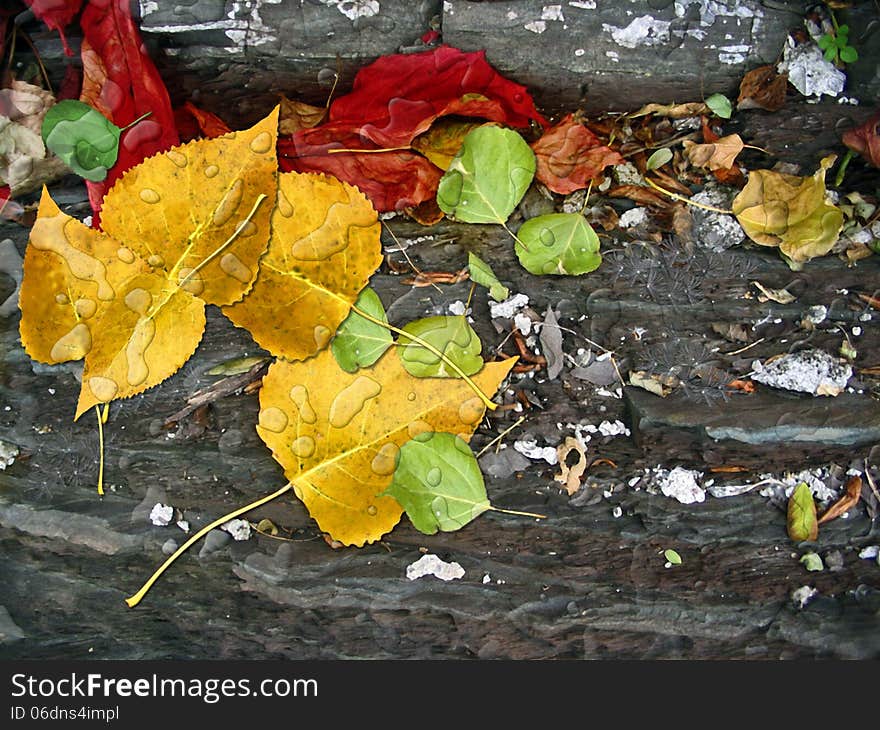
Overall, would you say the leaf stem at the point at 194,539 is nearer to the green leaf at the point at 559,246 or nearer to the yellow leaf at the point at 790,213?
→ the green leaf at the point at 559,246

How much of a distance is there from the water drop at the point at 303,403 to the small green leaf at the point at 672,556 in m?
0.53

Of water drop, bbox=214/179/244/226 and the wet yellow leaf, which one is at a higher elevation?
water drop, bbox=214/179/244/226

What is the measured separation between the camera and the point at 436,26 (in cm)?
116

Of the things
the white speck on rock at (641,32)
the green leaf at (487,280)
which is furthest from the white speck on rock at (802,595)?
the white speck on rock at (641,32)

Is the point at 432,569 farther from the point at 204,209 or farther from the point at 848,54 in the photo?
the point at 848,54

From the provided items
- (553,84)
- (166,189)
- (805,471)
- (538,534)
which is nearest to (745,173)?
(553,84)

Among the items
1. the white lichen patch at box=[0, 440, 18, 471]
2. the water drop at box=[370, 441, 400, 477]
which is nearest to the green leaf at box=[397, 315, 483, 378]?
the water drop at box=[370, 441, 400, 477]

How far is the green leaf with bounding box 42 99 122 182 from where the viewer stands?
1143 millimetres

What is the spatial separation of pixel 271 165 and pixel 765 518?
851 millimetres

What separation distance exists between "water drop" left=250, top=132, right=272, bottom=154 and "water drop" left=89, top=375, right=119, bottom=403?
0.39m

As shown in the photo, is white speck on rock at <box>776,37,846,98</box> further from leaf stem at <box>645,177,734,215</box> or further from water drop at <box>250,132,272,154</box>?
water drop at <box>250,132,272,154</box>

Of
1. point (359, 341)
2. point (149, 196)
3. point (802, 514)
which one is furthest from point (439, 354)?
point (802, 514)

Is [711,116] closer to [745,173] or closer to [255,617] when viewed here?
[745,173]

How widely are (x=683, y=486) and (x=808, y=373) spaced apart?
0.24 metres
